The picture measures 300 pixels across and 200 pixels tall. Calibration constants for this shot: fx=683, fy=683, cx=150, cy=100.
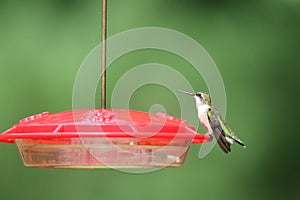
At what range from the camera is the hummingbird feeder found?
2.04 m

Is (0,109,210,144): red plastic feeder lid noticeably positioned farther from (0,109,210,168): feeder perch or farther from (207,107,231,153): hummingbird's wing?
(207,107,231,153): hummingbird's wing

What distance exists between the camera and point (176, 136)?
2068mm

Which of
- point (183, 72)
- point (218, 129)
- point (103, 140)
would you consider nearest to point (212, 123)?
point (218, 129)

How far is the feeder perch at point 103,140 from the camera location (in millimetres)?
2039

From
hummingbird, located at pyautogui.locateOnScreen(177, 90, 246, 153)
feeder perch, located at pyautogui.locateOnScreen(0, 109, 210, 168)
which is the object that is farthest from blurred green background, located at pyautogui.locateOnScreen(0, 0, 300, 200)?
feeder perch, located at pyautogui.locateOnScreen(0, 109, 210, 168)

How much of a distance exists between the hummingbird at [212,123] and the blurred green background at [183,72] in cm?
113

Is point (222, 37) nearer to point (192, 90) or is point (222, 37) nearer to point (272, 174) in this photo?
point (192, 90)

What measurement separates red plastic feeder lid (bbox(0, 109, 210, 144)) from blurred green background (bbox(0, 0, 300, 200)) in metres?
1.99

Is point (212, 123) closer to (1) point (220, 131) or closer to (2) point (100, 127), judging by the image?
(1) point (220, 131)

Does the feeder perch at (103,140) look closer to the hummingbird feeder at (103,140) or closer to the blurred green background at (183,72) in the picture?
the hummingbird feeder at (103,140)

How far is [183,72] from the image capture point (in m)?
4.47

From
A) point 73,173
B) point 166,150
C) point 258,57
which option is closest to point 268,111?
point 258,57

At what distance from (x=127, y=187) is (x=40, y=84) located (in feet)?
2.79

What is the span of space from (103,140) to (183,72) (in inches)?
93.9
